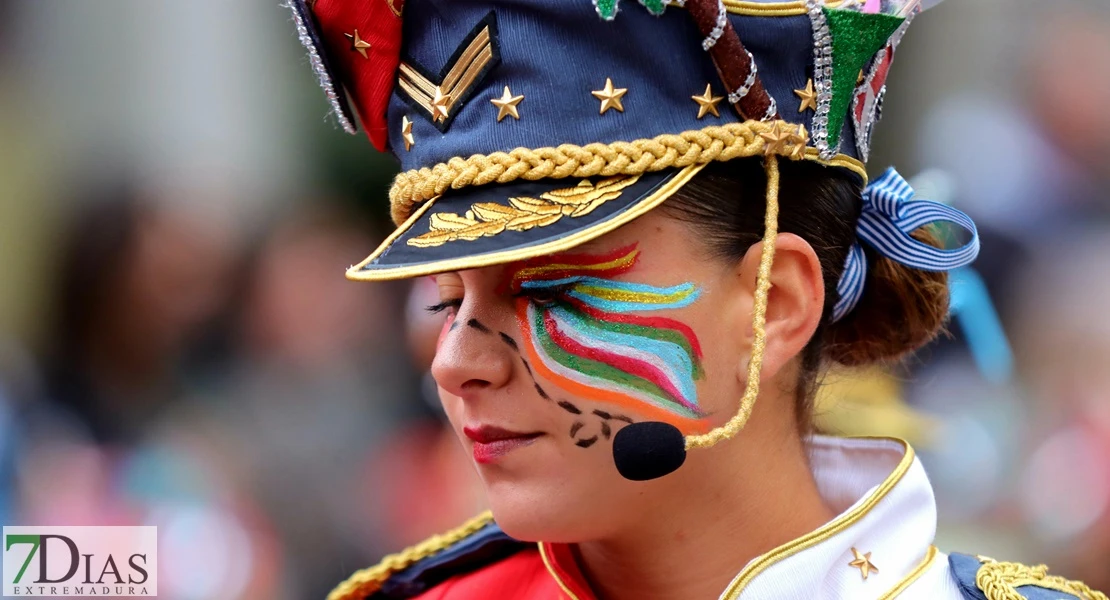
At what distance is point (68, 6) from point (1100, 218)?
347cm

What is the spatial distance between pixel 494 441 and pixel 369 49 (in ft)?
1.96

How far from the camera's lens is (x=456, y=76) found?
4.70ft

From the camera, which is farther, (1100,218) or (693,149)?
(1100,218)

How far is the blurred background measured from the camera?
3.14 metres

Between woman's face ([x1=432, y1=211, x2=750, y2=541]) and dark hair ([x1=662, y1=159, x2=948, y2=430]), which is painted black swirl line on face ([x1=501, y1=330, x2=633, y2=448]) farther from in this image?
dark hair ([x1=662, y1=159, x2=948, y2=430])

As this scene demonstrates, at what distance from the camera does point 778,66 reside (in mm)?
1461

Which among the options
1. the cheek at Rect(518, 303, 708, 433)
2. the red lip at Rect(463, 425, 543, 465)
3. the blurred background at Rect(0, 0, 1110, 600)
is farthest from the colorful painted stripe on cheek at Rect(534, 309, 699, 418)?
the blurred background at Rect(0, 0, 1110, 600)

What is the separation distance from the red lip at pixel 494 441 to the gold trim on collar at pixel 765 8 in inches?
25.1

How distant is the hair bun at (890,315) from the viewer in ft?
5.81

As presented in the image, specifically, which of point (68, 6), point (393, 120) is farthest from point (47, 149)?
point (393, 120)

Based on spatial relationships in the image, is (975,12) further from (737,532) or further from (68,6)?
(68,6)

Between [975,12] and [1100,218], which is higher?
[975,12]

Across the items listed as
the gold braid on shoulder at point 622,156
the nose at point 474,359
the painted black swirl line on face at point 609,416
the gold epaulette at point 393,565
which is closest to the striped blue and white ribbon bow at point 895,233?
the gold braid on shoulder at point 622,156

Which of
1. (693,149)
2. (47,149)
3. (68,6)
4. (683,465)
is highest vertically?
(68,6)
